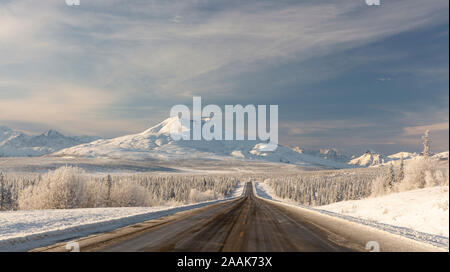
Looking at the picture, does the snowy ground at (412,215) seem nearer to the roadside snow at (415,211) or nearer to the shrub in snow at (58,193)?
the roadside snow at (415,211)

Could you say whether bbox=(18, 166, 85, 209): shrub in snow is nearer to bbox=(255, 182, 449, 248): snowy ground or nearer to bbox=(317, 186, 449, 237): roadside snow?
bbox=(255, 182, 449, 248): snowy ground

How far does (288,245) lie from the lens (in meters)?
9.95

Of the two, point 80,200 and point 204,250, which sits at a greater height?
point 204,250

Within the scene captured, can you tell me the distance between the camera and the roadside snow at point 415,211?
56.1 feet

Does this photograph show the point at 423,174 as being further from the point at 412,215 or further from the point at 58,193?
the point at 58,193

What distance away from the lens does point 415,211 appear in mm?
20281

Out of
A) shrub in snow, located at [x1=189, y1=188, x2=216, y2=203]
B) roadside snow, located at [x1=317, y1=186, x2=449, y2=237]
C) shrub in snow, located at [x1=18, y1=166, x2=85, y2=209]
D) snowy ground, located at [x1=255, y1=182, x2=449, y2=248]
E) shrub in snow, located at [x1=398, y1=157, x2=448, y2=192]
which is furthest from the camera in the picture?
shrub in snow, located at [x1=189, y1=188, x2=216, y2=203]

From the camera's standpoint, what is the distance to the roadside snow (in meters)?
17.1

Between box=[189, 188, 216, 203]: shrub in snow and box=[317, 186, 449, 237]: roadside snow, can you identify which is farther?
box=[189, 188, 216, 203]: shrub in snow

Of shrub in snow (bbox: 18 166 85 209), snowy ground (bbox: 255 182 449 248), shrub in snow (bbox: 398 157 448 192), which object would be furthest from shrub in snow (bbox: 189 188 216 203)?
snowy ground (bbox: 255 182 449 248)

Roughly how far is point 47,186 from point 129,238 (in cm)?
3214
